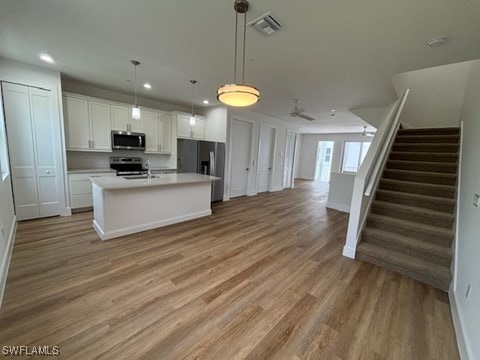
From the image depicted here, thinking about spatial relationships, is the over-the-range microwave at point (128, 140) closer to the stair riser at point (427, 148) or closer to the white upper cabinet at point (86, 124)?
the white upper cabinet at point (86, 124)

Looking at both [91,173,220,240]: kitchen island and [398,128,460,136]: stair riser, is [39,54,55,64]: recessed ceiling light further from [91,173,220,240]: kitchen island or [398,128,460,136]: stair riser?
[398,128,460,136]: stair riser

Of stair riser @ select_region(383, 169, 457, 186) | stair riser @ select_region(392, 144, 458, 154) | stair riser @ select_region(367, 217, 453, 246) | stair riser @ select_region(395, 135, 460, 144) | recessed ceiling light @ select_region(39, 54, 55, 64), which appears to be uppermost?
recessed ceiling light @ select_region(39, 54, 55, 64)

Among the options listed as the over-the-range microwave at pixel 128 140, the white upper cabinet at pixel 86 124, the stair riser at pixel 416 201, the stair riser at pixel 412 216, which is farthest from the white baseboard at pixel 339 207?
the white upper cabinet at pixel 86 124

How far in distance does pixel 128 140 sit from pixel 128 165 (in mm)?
665

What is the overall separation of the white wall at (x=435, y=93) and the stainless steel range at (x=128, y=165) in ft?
17.9

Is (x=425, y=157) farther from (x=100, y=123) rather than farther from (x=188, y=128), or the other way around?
(x=100, y=123)

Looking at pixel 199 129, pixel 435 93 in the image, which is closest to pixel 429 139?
pixel 435 93

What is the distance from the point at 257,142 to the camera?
666 centimetres

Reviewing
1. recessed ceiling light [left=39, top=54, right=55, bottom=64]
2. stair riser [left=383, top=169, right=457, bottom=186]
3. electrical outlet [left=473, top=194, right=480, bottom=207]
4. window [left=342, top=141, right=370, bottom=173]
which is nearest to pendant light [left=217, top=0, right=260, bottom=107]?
electrical outlet [left=473, top=194, right=480, bottom=207]

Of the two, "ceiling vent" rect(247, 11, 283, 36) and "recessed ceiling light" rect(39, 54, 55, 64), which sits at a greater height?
"recessed ceiling light" rect(39, 54, 55, 64)

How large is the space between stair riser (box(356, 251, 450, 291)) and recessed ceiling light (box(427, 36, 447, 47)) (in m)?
2.57

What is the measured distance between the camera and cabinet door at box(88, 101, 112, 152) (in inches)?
167

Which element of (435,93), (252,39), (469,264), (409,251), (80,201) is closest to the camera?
(469,264)

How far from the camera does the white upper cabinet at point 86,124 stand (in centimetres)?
397
